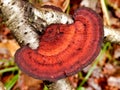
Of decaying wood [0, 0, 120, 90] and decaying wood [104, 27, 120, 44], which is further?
decaying wood [104, 27, 120, 44]

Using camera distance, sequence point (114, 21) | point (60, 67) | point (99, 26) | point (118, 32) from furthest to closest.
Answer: point (114, 21)
point (118, 32)
point (99, 26)
point (60, 67)

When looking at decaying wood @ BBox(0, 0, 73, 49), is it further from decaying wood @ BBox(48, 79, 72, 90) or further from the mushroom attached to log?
decaying wood @ BBox(48, 79, 72, 90)

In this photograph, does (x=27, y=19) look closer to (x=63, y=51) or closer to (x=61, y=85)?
(x=63, y=51)

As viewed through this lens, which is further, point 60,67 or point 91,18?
point 91,18

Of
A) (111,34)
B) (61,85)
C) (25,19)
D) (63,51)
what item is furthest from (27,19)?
(111,34)

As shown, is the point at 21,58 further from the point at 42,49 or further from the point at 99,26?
the point at 99,26

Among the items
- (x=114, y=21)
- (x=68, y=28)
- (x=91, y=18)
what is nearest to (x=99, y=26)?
(x=91, y=18)

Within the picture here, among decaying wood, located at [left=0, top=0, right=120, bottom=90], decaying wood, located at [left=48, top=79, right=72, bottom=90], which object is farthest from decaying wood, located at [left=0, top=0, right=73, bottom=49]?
decaying wood, located at [left=48, top=79, right=72, bottom=90]
